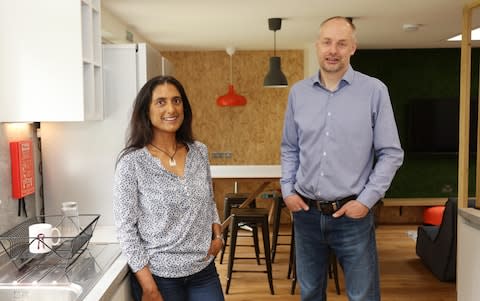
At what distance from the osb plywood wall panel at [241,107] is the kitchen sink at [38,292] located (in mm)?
5470

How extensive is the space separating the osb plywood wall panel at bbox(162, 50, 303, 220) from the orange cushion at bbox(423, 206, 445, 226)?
2.12 m

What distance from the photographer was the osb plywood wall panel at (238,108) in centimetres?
720

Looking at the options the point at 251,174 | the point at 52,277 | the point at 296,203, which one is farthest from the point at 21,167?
the point at 251,174

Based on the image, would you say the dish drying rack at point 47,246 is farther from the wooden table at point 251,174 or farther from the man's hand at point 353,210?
the wooden table at point 251,174

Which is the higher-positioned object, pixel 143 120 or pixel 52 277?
pixel 143 120

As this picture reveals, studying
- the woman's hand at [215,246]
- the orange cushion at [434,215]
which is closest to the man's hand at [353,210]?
the woman's hand at [215,246]

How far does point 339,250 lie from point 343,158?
40 centimetres

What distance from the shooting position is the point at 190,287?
1937 mm

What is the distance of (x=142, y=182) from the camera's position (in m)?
1.82

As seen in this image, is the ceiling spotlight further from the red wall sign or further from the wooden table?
the red wall sign

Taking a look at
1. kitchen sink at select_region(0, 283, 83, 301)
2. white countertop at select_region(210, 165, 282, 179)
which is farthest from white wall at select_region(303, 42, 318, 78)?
kitchen sink at select_region(0, 283, 83, 301)

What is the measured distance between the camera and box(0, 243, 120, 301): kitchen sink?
68.6 inches

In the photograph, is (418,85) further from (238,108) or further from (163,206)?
(163,206)

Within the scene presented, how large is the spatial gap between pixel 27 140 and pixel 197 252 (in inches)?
43.2
